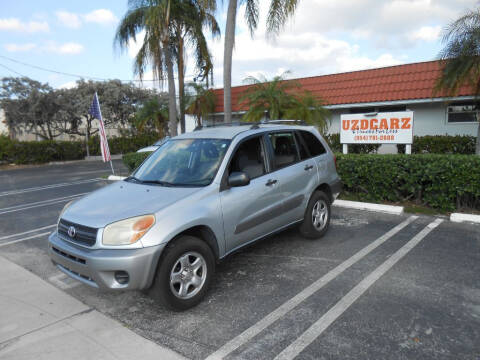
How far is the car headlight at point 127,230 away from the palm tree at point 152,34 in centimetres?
1208

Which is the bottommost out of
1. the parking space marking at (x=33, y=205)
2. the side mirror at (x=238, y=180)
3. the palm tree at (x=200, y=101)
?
the parking space marking at (x=33, y=205)

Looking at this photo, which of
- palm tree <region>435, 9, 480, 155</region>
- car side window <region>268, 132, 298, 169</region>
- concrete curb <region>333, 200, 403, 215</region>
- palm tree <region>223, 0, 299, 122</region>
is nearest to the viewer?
car side window <region>268, 132, 298, 169</region>

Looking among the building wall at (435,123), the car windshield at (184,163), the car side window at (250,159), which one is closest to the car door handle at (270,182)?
the car side window at (250,159)

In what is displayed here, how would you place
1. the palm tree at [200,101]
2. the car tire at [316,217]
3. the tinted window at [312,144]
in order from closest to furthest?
the car tire at [316,217]
the tinted window at [312,144]
the palm tree at [200,101]

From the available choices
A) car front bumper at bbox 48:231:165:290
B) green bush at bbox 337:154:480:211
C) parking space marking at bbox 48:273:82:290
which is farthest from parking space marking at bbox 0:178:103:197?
car front bumper at bbox 48:231:165:290

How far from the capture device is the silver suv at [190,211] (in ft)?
10.6

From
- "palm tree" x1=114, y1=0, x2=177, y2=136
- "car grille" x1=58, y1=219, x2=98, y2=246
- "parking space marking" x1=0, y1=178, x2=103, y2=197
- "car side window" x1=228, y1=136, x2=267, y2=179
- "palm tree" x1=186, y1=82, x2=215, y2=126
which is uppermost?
"palm tree" x1=114, y1=0, x2=177, y2=136

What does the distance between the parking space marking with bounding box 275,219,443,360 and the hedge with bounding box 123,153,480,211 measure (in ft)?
6.12

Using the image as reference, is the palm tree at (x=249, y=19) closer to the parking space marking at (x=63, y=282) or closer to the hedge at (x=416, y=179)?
the hedge at (x=416, y=179)

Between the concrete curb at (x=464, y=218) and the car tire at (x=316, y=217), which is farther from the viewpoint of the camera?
the concrete curb at (x=464, y=218)

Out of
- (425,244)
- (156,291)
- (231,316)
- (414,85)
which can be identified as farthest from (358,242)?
(414,85)

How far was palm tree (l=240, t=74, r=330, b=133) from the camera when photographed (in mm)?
10961

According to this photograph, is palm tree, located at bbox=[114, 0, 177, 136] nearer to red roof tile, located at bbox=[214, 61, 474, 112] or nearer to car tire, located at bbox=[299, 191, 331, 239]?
red roof tile, located at bbox=[214, 61, 474, 112]

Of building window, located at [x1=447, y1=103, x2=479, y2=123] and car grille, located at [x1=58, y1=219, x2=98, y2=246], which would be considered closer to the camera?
car grille, located at [x1=58, y1=219, x2=98, y2=246]
